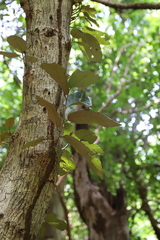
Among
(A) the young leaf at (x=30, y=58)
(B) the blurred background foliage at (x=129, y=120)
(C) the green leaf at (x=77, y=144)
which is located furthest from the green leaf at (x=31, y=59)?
(B) the blurred background foliage at (x=129, y=120)

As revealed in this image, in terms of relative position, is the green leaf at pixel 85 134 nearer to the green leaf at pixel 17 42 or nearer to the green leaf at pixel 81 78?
the green leaf at pixel 81 78

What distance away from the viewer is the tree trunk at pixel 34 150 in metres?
0.53

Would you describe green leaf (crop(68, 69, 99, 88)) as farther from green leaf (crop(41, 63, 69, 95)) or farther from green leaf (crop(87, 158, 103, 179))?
green leaf (crop(87, 158, 103, 179))

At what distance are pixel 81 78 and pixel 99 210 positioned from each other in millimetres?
3038

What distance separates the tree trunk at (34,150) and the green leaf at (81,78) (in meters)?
0.06

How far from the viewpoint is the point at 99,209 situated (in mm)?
3416

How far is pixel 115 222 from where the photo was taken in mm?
3314

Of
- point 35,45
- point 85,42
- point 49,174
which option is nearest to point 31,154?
point 49,174

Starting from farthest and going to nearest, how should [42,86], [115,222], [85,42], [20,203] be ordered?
[115,222] → [85,42] → [42,86] → [20,203]

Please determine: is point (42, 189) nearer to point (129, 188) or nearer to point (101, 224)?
point (101, 224)

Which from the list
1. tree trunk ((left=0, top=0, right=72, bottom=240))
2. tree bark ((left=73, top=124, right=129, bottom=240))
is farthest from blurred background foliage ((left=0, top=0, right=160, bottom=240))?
tree trunk ((left=0, top=0, right=72, bottom=240))

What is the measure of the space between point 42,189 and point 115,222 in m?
3.00

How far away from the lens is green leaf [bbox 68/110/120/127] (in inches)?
21.9

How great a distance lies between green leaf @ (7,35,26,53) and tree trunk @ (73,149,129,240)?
2980 millimetres
